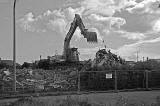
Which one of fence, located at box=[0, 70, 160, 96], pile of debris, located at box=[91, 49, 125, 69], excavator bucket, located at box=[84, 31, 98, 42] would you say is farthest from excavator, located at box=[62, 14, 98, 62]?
fence, located at box=[0, 70, 160, 96]

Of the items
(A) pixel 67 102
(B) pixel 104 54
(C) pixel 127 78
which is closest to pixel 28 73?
(B) pixel 104 54

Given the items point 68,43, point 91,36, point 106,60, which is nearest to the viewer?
point 106,60

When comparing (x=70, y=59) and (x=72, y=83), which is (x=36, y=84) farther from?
(x=70, y=59)

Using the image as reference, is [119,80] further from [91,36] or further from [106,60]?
[91,36]

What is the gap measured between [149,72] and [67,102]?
16.7 metres

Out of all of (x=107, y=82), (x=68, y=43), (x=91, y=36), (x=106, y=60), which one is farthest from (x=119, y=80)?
(x=68, y=43)

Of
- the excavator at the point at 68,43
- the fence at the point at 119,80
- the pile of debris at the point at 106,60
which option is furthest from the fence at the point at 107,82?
the excavator at the point at 68,43

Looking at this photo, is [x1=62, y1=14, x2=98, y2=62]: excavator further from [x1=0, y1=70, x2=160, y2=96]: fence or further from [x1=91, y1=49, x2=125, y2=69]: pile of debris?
[x1=0, y1=70, x2=160, y2=96]: fence

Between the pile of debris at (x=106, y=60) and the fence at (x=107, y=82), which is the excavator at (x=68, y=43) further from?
the fence at (x=107, y=82)

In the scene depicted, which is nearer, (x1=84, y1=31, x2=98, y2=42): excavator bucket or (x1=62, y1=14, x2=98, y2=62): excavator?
(x1=84, y1=31, x2=98, y2=42): excavator bucket

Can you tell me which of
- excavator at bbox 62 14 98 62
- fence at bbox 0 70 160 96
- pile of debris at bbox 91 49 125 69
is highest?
excavator at bbox 62 14 98 62

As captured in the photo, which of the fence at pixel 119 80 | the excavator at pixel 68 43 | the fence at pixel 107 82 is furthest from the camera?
the excavator at pixel 68 43

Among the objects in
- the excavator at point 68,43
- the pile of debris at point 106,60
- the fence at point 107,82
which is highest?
the excavator at point 68,43

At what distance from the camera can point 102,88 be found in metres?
29.3
